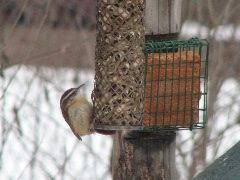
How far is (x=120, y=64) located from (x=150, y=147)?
787mm

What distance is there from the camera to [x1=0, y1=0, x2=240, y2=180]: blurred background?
6.27 m

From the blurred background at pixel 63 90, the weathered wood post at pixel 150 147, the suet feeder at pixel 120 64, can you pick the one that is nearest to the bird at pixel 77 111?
the suet feeder at pixel 120 64

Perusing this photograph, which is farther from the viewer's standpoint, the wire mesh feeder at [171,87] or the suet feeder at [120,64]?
the wire mesh feeder at [171,87]

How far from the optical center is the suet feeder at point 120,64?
4.23 m

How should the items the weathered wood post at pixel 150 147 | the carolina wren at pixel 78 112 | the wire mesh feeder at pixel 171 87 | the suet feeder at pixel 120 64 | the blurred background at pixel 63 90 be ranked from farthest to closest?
the blurred background at pixel 63 90 → the weathered wood post at pixel 150 147 → the wire mesh feeder at pixel 171 87 → the carolina wren at pixel 78 112 → the suet feeder at pixel 120 64

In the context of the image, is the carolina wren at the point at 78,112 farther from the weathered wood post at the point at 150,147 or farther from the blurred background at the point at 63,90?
the blurred background at the point at 63,90

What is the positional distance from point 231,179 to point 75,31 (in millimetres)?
6857

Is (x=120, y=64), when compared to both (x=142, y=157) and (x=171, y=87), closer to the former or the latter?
(x=171, y=87)

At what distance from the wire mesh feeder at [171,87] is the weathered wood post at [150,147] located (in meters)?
0.19

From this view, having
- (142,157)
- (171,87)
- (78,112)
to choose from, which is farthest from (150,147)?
(78,112)

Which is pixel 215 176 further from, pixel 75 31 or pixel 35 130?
pixel 75 31

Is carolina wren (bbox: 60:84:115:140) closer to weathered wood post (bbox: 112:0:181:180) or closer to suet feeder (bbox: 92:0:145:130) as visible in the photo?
suet feeder (bbox: 92:0:145:130)

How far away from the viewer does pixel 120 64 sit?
13.9 ft

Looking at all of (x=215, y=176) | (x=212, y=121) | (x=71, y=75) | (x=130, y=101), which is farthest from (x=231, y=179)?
(x=71, y=75)
